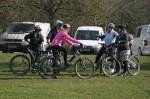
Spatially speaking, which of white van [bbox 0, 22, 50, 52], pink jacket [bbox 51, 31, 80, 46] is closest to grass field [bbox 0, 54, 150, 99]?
pink jacket [bbox 51, 31, 80, 46]

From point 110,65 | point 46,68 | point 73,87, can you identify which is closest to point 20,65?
point 46,68

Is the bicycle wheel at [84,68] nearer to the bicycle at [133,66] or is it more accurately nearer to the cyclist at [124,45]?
the cyclist at [124,45]

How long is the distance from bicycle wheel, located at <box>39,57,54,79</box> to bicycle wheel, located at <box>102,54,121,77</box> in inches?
76.7

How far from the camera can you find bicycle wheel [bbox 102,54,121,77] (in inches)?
732

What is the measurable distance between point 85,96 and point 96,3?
33.8 m

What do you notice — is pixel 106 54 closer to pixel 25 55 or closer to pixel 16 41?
pixel 25 55

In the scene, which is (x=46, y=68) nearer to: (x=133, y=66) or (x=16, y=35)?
(x=133, y=66)

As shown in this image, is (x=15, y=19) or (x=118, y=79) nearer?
(x=118, y=79)

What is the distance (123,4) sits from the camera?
62719 millimetres

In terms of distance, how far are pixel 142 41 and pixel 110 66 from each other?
14294 mm

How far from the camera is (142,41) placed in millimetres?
32625

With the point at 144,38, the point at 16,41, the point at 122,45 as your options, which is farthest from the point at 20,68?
the point at 144,38

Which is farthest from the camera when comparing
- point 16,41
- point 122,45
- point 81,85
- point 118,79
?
point 16,41

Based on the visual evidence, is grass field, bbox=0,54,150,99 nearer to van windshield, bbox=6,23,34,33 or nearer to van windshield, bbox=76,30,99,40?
van windshield, bbox=6,23,34,33
